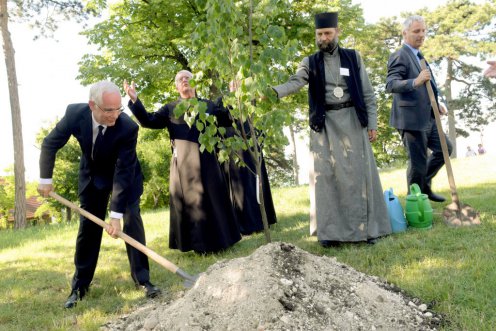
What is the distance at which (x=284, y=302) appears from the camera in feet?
9.70

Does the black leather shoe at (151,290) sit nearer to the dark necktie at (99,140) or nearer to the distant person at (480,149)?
the dark necktie at (99,140)

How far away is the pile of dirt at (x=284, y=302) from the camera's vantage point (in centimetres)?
290

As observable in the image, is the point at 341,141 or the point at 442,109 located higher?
the point at 442,109

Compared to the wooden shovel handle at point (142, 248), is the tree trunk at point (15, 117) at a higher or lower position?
higher

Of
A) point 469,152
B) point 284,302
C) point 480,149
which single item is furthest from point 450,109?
point 284,302

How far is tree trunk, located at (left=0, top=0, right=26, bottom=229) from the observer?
1291cm

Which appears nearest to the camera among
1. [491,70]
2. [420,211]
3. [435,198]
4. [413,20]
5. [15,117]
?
[491,70]

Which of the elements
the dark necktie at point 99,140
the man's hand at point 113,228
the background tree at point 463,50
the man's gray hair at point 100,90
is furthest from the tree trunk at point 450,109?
the man's gray hair at point 100,90

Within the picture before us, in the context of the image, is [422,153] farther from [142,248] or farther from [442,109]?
[142,248]

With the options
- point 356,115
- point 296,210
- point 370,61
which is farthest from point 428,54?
point 356,115

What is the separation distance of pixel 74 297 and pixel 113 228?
954mm

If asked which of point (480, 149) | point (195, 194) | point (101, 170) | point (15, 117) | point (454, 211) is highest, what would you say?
point (15, 117)

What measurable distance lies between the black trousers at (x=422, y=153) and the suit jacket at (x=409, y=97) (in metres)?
0.14

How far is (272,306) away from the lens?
9.51 ft
